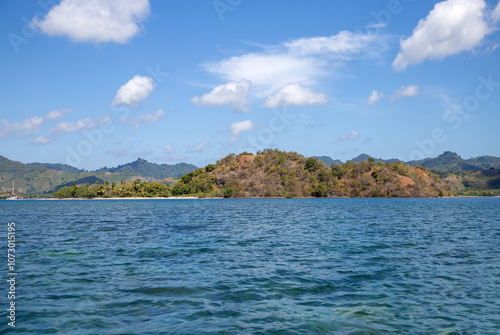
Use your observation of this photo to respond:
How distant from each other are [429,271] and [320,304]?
886 centimetres

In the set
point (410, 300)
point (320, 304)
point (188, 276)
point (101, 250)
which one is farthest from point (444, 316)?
point (101, 250)

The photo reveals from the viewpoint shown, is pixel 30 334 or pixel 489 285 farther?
pixel 489 285

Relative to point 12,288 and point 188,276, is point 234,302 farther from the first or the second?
point 12,288

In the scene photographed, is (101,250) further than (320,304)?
Yes

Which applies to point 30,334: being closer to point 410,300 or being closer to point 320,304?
point 320,304

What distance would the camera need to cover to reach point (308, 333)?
11328 mm

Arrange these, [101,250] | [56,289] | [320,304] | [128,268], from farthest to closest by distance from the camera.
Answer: [101,250] → [128,268] → [56,289] → [320,304]

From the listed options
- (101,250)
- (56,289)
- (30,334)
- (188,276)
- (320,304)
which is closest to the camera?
(30,334)

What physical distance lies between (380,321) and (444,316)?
2.43 meters

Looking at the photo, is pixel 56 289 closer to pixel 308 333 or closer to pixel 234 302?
pixel 234 302

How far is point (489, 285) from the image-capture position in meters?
16.7

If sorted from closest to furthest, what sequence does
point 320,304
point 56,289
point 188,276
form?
point 320,304, point 56,289, point 188,276

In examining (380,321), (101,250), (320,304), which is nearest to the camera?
(380,321)

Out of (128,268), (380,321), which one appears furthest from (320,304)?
(128,268)
